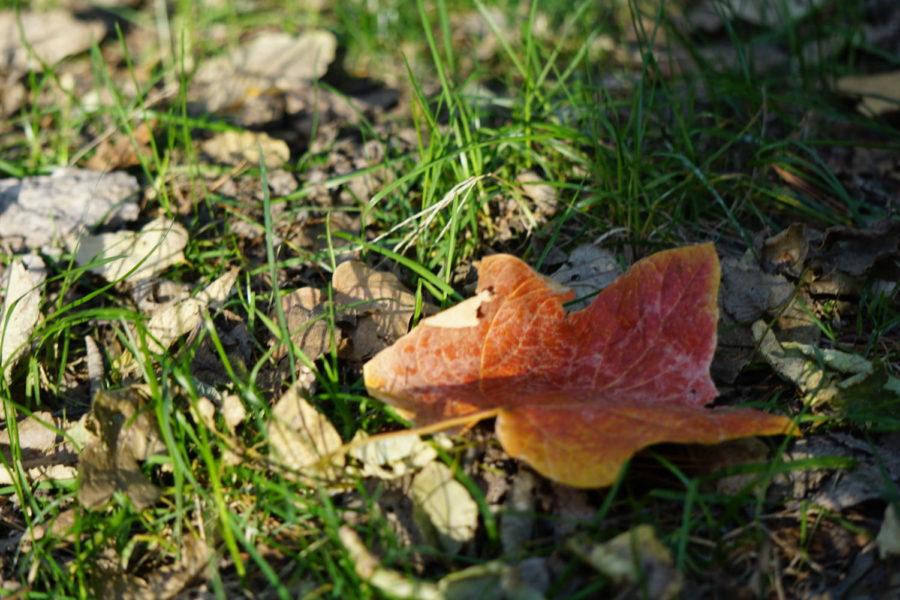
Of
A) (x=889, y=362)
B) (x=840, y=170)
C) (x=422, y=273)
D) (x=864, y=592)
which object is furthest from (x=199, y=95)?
(x=864, y=592)

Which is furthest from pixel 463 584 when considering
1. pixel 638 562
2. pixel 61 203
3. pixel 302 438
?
pixel 61 203

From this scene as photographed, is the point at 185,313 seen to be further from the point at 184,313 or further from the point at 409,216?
the point at 409,216

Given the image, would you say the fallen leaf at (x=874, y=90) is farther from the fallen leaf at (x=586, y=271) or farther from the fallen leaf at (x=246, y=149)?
the fallen leaf at (x=246, y=149)

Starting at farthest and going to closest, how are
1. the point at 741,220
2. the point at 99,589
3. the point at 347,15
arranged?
the point at 347,15 < the point at 741,220 < the point at 99,589

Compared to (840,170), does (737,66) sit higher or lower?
higher

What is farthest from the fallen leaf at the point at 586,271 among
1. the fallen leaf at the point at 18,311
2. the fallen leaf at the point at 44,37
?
the fallen leaf at the point at 44,37

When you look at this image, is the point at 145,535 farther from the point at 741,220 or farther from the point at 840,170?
the point at 840,170
